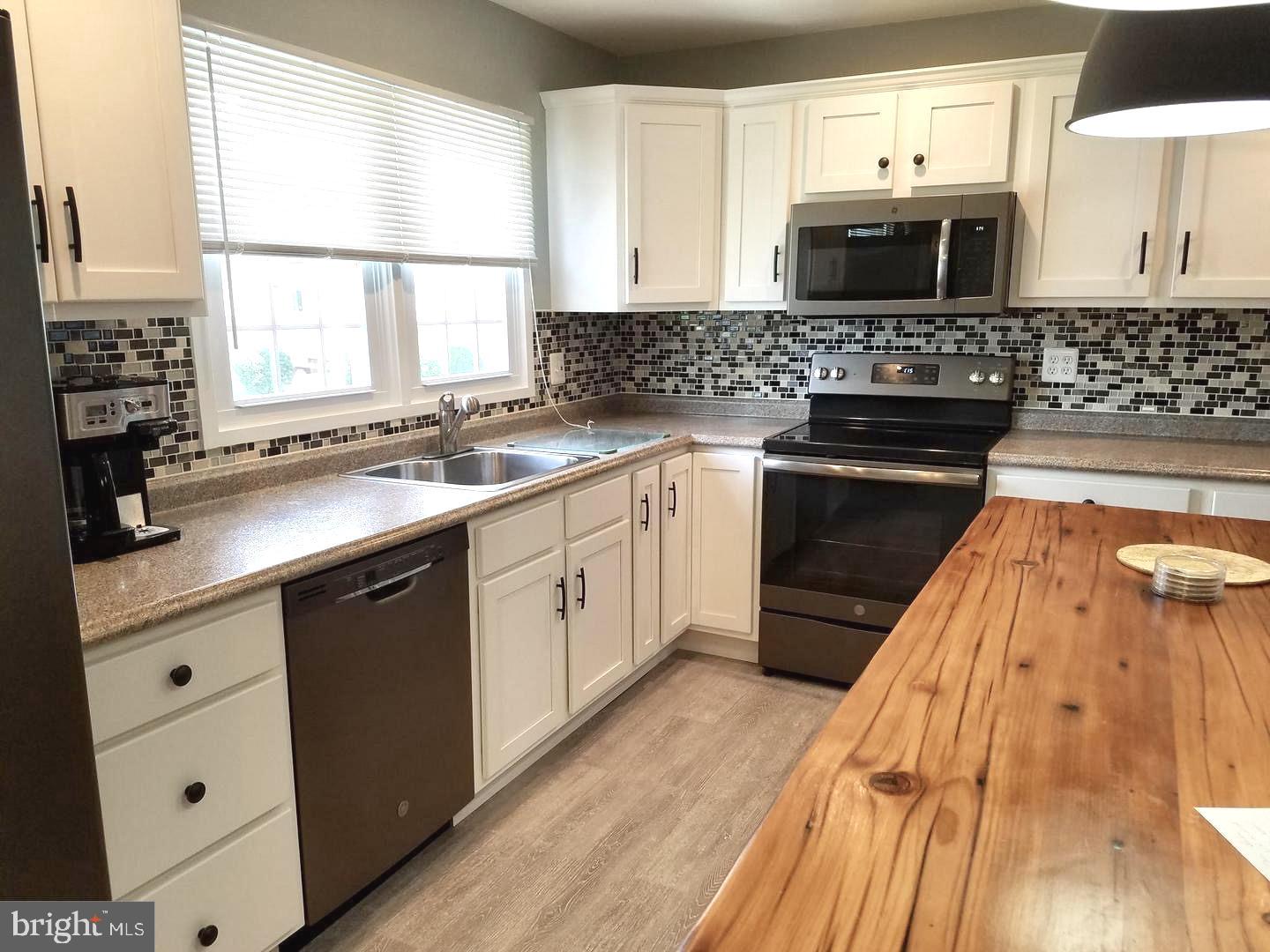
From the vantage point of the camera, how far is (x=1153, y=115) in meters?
1.62

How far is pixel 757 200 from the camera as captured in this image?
335cm

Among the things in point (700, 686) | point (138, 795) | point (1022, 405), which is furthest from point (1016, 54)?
point (138, 795)

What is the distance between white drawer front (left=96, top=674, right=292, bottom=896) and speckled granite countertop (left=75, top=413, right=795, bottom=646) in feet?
0.72

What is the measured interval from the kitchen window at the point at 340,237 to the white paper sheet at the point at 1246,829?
2200mm

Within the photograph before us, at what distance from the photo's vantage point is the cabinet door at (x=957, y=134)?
2955 millimetres

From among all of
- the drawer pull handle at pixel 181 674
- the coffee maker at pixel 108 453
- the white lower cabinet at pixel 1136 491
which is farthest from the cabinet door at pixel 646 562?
the drawer pull handle at pixel 181 674

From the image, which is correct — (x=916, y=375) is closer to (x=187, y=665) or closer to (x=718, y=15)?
(x=718, y=15)

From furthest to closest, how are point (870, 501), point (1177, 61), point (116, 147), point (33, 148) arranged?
point (870, 501), point (116, 147), point (33, 148), point (1177, 61)

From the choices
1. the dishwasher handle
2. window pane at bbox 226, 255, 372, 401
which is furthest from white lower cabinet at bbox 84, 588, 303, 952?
→ window pane at bbox 226, 255, 372, 401

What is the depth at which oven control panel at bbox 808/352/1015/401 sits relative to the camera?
130 inches

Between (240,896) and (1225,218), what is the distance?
325 centimetres

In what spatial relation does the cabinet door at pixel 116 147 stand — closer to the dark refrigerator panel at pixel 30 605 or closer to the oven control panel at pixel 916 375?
the dark refrigerator panel at pixel 30 605

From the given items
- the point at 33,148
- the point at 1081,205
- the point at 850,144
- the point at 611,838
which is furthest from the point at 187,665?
the point at 1081,205

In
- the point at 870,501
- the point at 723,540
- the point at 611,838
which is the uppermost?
the point at 870,501
